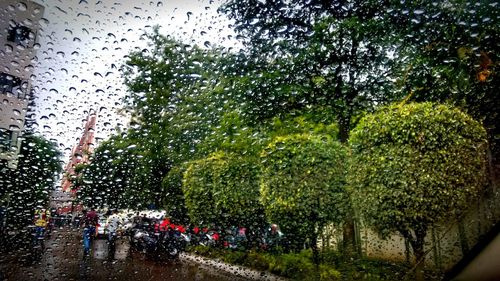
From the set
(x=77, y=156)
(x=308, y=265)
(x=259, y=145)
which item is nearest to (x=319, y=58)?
(x=259, y=145)

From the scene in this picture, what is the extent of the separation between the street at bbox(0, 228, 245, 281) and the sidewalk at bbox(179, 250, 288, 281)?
0.06 m

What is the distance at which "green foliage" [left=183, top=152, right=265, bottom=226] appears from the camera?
271cm

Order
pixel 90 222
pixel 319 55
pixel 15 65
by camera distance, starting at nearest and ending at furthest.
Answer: pixel 15 65
pixel 90 222
pixel 319 55

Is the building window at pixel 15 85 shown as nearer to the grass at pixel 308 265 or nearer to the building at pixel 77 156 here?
the building at pixel 77 156

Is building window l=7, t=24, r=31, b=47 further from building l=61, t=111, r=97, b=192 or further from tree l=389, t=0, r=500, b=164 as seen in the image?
tree l=389, t=0, r=500, b=164

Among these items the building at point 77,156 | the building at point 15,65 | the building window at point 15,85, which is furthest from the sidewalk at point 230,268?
the building window at point 15,85

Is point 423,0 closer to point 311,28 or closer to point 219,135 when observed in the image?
point 311,28

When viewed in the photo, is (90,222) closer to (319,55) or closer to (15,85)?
(15,85)

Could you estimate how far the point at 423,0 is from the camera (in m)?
2.80

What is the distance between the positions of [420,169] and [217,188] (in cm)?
176

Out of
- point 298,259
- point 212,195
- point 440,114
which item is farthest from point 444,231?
point 212,195

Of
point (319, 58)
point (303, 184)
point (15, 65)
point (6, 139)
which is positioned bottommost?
point (303, 184)

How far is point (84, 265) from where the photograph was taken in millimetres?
2963

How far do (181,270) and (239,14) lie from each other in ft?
9.61
